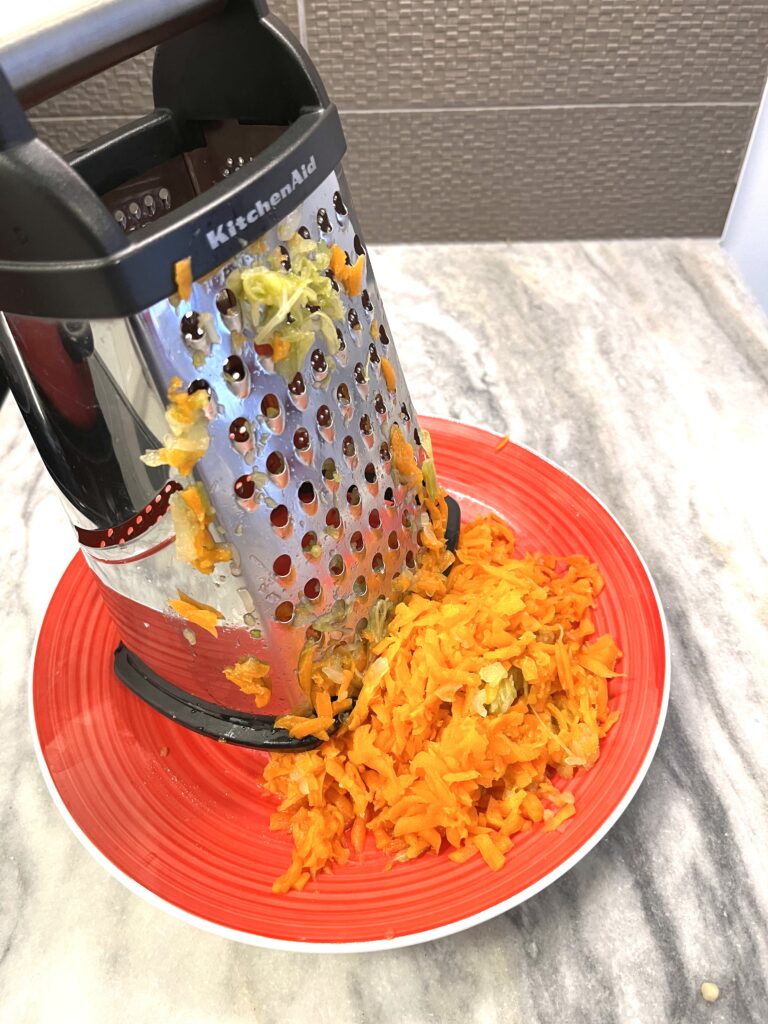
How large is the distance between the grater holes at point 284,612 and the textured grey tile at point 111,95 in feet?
3.46

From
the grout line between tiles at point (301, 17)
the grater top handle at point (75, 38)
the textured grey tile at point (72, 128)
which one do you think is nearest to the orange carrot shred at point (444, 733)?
the grater top handle at point (75, 38)

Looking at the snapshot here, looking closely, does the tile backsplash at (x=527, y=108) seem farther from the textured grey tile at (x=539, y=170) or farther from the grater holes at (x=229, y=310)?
the grater holes at (x=229, y=310)

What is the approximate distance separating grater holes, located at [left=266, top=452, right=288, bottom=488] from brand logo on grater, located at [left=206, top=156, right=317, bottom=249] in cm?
16

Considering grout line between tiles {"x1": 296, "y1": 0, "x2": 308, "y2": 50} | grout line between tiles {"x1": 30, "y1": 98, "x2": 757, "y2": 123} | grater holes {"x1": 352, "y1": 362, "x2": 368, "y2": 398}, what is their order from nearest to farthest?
grater holes {"x1": 352, "y1": 362, "x2": 368, "y2": 398} < grout line between tiles {"x1": 296, "y1": 0, "x2": 308, "y2": 50} < grout line between tiles {"x1": 30, "y1": 98, "x2": 757, "y2": 123}

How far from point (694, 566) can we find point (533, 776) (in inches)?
16.1

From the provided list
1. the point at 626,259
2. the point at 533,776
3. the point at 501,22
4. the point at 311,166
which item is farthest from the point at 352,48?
the point at 533,776

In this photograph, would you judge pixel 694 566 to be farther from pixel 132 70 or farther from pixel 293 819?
pixel 132 70

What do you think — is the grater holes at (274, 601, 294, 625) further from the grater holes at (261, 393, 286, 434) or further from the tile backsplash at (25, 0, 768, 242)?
the tile backsplash at (25, 0, 768, 242)

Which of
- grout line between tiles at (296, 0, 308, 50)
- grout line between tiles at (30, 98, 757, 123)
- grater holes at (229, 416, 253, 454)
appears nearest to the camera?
grater holes at (229, 416, 253, 454)

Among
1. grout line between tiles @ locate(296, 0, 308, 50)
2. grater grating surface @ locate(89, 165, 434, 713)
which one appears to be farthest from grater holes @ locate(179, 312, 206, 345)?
grout line between tiles @ locate(296, 0, 308, 50)

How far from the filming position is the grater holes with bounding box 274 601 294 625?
66 centimetres

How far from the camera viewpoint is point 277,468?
61 centimetres

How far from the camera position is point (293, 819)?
0.70 m

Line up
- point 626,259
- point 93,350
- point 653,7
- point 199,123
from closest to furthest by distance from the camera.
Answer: point 93,350 → point 199,123 → point 653,7 → point 626,259
